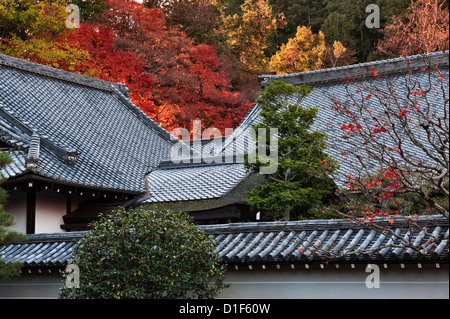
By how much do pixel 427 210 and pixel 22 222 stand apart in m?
9.54

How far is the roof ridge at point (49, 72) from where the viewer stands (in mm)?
20156

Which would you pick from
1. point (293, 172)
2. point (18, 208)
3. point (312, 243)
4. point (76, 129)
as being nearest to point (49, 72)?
point (76, 129)

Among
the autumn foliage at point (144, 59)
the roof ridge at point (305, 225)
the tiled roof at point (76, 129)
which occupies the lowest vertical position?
the roof ridge at point (305, 225)

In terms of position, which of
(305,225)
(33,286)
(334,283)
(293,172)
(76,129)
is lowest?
(33,286)

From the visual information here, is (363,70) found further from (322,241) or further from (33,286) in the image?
(33,286)

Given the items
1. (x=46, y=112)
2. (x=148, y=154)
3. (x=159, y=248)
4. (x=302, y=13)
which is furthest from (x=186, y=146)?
(x=302, y=13)

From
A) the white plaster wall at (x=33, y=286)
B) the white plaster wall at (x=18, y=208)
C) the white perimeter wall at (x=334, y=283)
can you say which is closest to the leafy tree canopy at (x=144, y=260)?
the white perimeter wall at (x=334, y=283)

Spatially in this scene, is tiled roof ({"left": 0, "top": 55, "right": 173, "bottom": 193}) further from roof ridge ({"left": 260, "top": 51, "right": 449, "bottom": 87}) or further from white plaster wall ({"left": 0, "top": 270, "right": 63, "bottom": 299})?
roof ridge ({"left": 260, "top": 51, "right": 449, "bottom": 87})

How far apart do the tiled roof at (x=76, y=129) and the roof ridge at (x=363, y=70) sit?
536 cm

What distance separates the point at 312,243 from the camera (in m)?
9.65

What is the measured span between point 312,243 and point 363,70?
1347cm

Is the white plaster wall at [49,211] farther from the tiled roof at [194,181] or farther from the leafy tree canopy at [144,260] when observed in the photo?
the leafy tree canopy at [144,260]

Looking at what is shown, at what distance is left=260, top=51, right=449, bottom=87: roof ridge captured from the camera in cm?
2044

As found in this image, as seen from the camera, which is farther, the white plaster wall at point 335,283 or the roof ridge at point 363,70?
the roof ridge at point 363,70
